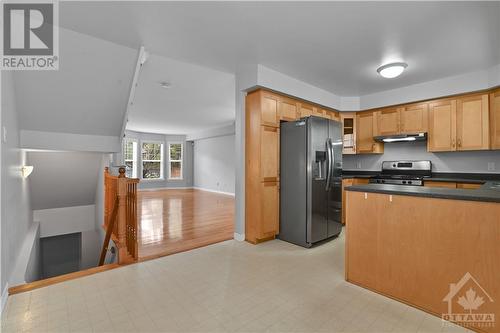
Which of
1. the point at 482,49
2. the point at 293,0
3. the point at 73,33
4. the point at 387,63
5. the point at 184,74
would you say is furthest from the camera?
the point at 184,74

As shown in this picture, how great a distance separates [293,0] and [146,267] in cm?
308

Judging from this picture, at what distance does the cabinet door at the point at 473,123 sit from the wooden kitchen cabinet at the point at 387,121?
88 centimetres

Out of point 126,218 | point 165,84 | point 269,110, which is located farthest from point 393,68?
point 126,218

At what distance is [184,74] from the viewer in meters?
4.04

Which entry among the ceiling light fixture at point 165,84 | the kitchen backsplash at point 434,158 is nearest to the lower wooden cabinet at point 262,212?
the ceiling light fixture at point 165,84

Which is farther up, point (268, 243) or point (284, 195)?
point (284, 195)

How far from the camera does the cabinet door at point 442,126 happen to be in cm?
395

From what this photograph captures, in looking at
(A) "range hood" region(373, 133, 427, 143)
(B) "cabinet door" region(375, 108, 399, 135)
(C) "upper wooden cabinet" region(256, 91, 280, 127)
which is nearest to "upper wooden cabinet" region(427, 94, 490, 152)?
(A) "range hood" region(373, 133, 427, 143)

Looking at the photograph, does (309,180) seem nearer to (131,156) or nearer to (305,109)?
(305,109)

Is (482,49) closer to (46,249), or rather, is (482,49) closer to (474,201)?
(474,201)

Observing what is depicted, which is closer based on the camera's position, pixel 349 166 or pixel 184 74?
pixel 184 74

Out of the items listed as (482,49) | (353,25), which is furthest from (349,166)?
(353,25)

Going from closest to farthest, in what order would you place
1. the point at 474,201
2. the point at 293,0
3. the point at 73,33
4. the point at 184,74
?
the point at 474,201, the point at 293,0, the point at 73,33, the point at 184,74

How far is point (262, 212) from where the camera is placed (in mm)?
3514
